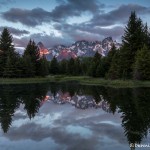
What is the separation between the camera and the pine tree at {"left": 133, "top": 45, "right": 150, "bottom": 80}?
64.6 metres

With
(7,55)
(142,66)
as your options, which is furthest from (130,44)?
(7,55)

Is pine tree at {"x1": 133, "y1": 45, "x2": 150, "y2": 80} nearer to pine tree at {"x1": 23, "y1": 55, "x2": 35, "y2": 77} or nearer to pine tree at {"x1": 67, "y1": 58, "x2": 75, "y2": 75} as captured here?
pine tree at {"x1": 23, "y1": 55, "x2": 35, "y2": 77}

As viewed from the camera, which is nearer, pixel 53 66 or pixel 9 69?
pixel 9 69

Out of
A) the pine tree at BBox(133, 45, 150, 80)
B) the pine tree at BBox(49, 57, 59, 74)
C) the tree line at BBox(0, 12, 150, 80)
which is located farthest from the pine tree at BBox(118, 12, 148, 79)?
the pine tree at BBox(49, 57, 59, 74)

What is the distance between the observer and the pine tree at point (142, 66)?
64.6 m

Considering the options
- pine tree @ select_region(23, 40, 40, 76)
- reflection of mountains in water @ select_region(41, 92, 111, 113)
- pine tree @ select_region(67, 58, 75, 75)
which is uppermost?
pine tree @ select_region(23, 40, 40, 76)

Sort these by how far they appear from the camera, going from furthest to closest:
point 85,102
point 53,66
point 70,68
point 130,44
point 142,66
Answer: point 70,68
point 53,66
point 130,44
point 142,66
point 85,102

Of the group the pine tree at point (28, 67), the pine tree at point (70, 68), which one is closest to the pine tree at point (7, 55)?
the pine tree at point (28, 67)

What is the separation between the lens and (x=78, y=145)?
1449 centimetres

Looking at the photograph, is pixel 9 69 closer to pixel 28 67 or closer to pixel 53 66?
pixel 28 67

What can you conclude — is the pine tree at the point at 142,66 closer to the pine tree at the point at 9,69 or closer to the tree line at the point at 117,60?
the tree line at the point at 117,60

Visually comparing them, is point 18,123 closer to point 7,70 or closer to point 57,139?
point 57,139

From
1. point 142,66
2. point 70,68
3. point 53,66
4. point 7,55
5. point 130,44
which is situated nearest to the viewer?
point 142,66

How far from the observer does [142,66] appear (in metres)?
65.9
